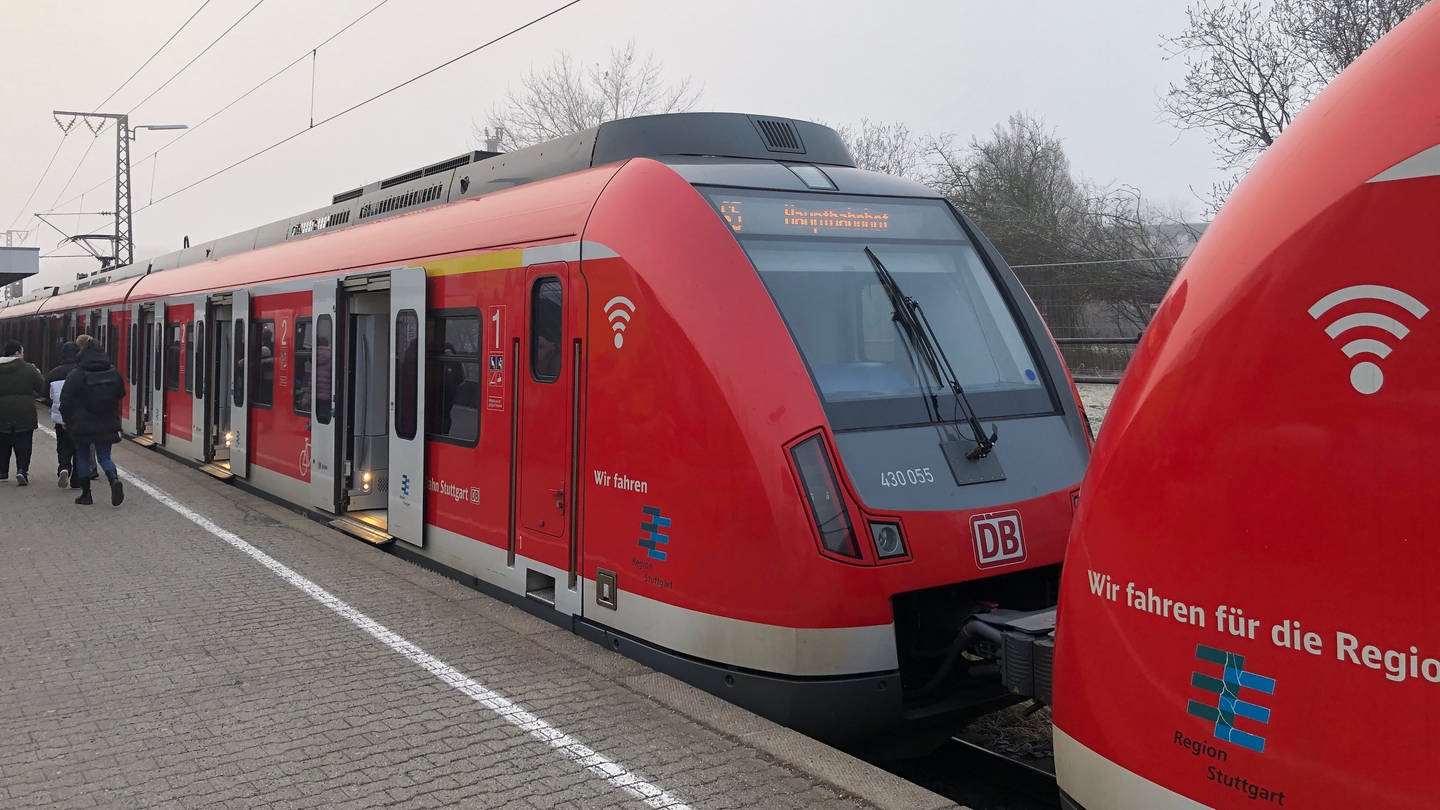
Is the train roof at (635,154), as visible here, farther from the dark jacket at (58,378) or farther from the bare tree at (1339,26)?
the bare tree at (1339,26)

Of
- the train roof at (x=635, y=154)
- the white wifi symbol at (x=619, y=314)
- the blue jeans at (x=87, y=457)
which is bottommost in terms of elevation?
the blue jeans at (x=87, y=457)

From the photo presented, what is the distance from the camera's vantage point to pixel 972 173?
3117 cm

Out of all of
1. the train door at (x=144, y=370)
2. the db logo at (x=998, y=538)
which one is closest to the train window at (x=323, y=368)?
the db logo at (x=998, y=538)

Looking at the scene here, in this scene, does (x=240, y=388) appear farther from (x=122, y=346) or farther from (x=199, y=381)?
(x=122, y=346)

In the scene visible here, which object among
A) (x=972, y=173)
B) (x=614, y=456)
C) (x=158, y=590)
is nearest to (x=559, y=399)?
(x=614, y=456)

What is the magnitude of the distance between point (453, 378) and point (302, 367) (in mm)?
3945

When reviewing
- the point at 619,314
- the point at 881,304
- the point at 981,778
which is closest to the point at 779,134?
the point at 881,304

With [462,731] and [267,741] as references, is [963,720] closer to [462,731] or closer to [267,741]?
[462,731]

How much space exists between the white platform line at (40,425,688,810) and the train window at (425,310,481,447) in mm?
1353

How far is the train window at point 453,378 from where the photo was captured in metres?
7.63

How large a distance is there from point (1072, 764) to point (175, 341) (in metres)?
16.7

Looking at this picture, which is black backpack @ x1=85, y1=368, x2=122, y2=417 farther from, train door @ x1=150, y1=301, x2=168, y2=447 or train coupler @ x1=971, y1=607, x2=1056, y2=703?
train coupler @ x1=971, y1=607, x2=1056, y2=703

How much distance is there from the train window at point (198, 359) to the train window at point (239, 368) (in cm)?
232

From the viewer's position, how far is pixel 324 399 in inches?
416
